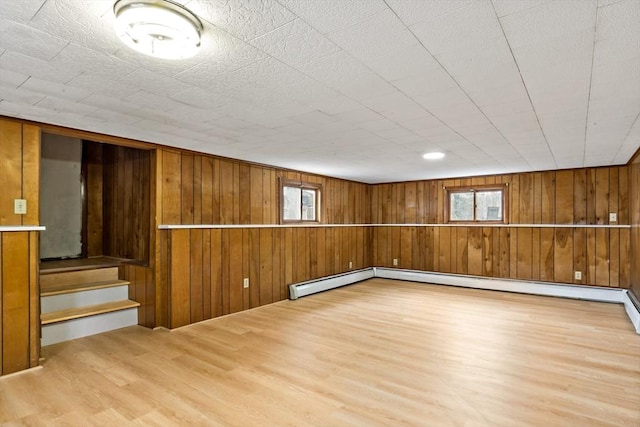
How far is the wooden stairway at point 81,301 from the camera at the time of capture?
11.6 ft

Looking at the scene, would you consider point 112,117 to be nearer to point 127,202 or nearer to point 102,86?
point 102,86

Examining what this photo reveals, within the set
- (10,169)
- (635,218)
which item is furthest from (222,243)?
(635,218)

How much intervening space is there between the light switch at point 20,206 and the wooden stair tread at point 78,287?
1.12 metres

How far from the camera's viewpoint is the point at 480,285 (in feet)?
20.4

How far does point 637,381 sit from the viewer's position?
2627 mm

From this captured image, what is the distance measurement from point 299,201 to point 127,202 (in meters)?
2.57

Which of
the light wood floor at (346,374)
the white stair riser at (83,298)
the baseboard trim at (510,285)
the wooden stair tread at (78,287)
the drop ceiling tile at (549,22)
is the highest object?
the drop ceiling tile at (549,22)

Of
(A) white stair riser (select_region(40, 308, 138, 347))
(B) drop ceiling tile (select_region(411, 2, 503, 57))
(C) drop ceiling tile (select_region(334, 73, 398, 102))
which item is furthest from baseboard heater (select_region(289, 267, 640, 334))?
(B) drop ceiling tile (select_region(411, 2, 503, 57))

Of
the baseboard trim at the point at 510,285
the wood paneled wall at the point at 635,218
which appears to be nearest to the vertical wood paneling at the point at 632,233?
the wood paneled wall at the point at 635,218

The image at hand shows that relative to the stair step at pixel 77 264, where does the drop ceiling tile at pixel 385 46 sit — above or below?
above

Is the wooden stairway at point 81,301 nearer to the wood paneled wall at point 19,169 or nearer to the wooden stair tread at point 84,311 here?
the wooden stair tread at point 84,311

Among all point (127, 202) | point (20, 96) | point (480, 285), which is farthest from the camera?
point (480, 285)

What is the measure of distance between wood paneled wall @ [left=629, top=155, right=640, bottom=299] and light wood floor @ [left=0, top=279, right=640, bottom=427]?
69cm

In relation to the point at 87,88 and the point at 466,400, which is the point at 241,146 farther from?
the point at 466,400
